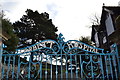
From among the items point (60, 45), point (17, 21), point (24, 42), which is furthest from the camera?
point (17, 21)

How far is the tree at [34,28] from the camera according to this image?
1414 cm

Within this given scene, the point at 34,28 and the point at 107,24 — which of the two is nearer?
the point at 107,24

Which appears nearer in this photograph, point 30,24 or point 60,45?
point 60,45

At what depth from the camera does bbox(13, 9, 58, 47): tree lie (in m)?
14.1

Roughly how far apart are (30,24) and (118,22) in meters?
13.0

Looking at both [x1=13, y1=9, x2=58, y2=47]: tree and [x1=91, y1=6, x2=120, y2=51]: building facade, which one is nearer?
[x1=91, y1=6, x2=120, y2=51]: building facade

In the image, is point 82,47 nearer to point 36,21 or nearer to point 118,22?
point 118,22

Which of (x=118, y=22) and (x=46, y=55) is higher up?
(x=118, y=22)

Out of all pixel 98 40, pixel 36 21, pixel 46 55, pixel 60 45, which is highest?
pixel 36 21

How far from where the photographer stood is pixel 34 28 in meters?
14.4

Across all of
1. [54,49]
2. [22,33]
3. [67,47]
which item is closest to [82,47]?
[67,47]

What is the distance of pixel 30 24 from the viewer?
49.2 ft

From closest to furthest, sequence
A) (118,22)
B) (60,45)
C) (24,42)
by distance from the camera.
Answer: (118,22) < (60,45) < (24,42)

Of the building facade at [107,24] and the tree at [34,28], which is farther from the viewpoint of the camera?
the tree at [34,28]
